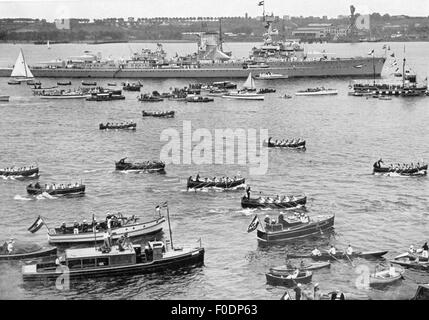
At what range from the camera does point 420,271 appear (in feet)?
78.5

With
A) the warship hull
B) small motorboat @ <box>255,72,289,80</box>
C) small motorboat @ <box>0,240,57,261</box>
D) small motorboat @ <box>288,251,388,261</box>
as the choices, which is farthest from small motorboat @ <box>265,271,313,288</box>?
the warship hull

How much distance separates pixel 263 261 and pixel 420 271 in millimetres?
5413

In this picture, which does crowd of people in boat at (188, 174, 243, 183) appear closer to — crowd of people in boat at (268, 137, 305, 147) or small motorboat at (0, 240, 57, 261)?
small motorboat at (0, 240, 57, 261)

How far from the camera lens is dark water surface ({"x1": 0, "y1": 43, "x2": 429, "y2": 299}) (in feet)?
74.9

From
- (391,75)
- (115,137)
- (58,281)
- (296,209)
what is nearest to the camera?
(58,281)

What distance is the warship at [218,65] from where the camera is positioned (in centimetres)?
10450

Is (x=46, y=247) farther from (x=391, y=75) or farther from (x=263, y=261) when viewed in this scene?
(x=391, y=75)

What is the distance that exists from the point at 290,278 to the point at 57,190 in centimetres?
1628

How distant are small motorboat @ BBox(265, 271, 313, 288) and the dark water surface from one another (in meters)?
0.33

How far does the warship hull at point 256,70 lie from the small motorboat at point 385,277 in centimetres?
8138

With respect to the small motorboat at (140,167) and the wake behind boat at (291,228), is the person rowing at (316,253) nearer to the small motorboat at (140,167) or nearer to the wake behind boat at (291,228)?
the wake behind boat at (291,228)

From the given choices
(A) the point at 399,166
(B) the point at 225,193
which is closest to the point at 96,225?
(B) the point at 225,193
